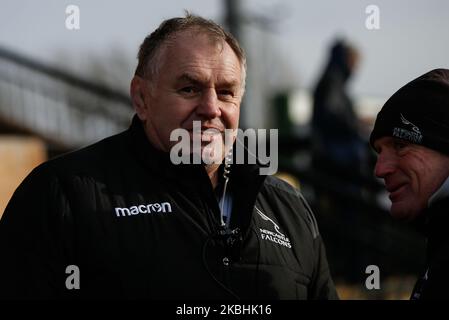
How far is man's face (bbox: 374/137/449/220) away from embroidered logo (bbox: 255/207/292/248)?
50 centimetres

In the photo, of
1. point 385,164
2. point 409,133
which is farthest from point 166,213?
point 409,133

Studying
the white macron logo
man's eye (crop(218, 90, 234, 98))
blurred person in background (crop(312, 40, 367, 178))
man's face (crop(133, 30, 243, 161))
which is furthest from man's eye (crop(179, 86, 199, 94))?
blurred person in background (crop(312, 40, 367, 178))

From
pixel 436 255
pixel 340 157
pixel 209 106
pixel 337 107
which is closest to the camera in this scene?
pixel 436 255

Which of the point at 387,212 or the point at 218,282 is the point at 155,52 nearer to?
the point at 218,282

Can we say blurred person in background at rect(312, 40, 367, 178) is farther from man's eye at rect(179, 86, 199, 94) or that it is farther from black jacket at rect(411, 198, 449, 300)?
black jacket at rect(411, 198, 449, 300)

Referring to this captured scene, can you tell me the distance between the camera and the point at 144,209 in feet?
11.4

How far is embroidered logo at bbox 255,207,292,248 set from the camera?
3.66 metres

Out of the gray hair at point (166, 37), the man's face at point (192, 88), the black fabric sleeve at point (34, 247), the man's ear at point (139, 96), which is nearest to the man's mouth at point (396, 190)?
the man's face at point (192, 88)

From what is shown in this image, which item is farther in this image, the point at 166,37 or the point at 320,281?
the point at 320,281

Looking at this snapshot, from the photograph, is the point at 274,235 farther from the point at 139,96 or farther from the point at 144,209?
the point at 139,96

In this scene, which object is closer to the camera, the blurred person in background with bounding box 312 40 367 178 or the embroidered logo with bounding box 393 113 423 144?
the embroidered logo with bounding box 393 113 423 144

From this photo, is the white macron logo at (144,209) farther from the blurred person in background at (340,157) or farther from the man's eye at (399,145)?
the blurred person in background at (340,157)

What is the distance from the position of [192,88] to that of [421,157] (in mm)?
966
